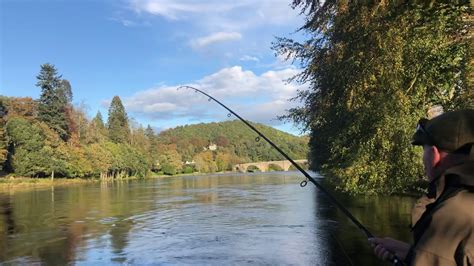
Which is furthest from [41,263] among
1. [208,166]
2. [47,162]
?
[208,166]

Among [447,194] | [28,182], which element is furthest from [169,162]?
[447,194]

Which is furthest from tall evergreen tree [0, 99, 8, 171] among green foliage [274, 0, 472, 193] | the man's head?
the man's head

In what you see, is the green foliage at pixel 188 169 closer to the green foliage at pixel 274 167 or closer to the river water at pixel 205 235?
the green foliage at pixel 274 167

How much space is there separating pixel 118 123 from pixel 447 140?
13488 centimetres

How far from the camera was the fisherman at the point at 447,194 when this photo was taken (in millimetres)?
2041

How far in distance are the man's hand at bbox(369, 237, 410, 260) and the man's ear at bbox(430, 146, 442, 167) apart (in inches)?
20.3

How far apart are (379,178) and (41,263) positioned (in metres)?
9.95

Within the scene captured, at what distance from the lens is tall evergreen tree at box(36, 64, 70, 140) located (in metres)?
99.0

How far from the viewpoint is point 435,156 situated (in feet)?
7.86

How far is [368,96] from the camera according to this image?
615 inches

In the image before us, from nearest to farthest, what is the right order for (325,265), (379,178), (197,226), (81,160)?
(325,265) → (379,178) → (197,226) → (81,160)

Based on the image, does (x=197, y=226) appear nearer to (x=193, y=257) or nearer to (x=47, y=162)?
(x=193, y=257)

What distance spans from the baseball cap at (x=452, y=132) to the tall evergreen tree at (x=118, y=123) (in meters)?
130

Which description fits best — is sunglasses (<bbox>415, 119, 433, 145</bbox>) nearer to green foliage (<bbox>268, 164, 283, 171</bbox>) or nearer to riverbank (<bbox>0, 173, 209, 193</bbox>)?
riverbank (<bbox>0, 173, 209, 193</bbox>)
